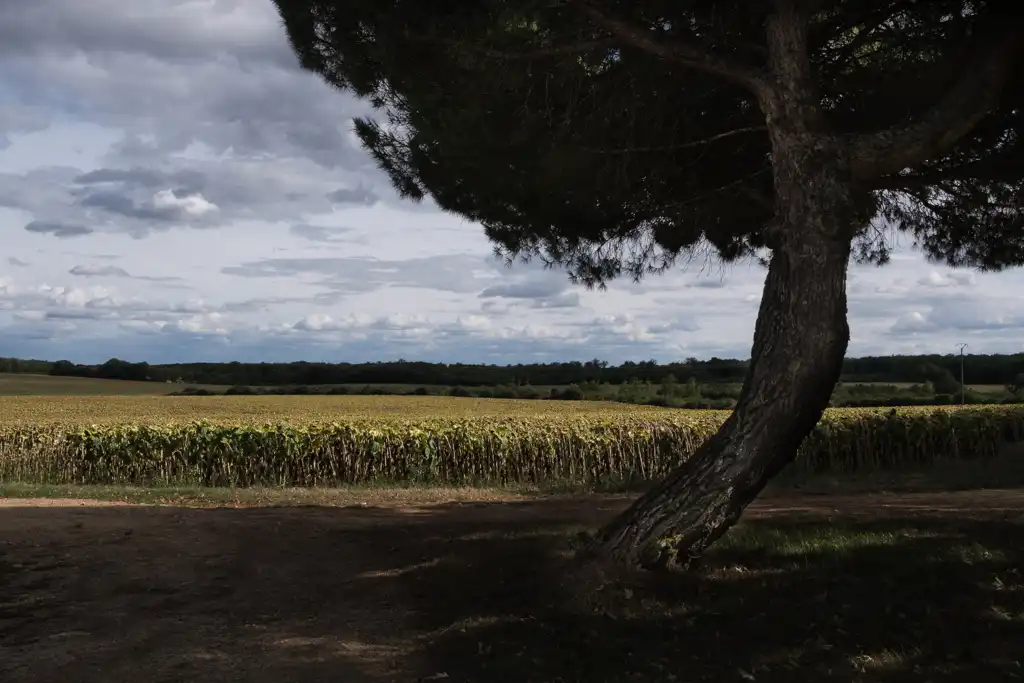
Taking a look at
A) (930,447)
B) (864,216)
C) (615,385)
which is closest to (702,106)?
(864,216)

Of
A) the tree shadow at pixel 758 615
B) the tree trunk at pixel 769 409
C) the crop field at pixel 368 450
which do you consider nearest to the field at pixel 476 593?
the tree shadow at pixel 758 615

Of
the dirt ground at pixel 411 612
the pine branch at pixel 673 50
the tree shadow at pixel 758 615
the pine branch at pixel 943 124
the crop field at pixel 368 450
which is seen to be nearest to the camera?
the tree shadow at pixel 758 615

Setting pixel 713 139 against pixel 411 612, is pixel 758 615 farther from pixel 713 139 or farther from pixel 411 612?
pixel 713 139

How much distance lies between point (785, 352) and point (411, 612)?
3.60m

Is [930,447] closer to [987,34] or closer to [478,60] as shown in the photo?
[987,34]

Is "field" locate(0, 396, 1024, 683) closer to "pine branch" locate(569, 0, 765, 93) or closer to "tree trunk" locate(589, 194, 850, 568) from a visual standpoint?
"tree trunk" locate(589, 194, 850, 568)

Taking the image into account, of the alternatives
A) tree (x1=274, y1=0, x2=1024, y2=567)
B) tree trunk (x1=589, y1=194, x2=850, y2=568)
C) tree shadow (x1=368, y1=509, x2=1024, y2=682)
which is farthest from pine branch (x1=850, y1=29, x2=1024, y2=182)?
tree shadow (x1=368, y1=509, x2=1024, y2=682)

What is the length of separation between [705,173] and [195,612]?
7003 mm

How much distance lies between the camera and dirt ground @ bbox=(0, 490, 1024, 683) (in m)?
6.04

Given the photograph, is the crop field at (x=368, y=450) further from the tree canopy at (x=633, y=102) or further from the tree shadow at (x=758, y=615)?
the tree shadow at (x=758, y=615)

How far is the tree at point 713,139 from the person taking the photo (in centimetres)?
738

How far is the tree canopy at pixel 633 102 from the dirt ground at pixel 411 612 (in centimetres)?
364

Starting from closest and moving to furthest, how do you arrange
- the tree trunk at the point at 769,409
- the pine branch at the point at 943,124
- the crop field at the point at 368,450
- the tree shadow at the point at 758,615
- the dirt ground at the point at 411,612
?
the tree shadow at the point at 758,615, the dirt ground at the point at 411,612, the tree trunk at the point at 769,409, the pine branch at the point at 943,124, the crop field at the point at 368,450

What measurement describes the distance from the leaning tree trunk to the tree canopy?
0.73 metres
